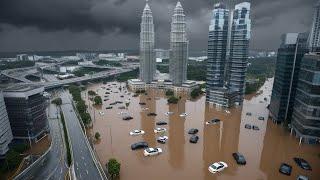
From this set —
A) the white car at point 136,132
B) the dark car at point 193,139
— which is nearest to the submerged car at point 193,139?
the dark car at point 193,139

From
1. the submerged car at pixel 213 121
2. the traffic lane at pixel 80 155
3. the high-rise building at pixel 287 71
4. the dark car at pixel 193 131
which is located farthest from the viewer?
the submerged car at pixel 213 121

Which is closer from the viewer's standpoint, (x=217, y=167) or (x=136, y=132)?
(x=217, y=167)

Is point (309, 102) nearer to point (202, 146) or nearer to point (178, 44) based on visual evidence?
point (202, 146)

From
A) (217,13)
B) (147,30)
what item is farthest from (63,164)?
(147,30)

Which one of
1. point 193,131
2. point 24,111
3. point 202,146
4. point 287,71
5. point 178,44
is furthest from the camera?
point 178,44

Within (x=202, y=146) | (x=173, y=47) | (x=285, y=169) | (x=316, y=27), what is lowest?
(x=202, y=146)

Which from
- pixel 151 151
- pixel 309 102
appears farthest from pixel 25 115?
pixel 309 102

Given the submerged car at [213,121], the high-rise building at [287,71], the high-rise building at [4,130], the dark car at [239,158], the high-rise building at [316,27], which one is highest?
the high-rise building at [316,27]

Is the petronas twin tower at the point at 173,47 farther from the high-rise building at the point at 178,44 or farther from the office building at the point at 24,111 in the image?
the office building at the point at 24,111
